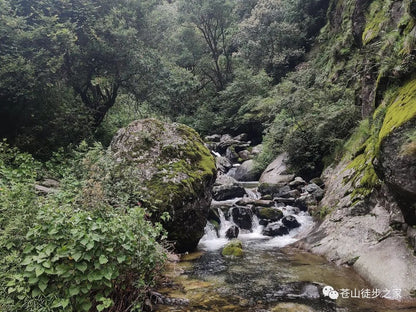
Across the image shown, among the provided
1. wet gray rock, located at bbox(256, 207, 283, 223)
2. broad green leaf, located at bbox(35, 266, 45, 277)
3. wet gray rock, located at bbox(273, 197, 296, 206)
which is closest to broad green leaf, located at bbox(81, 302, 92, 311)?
broad green leaf, located at bbox(35, 266, 45, 277)

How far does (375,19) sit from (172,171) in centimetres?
1126

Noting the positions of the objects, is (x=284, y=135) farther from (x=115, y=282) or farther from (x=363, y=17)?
(x=115, y=282)

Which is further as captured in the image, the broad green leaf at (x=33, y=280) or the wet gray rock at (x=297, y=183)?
the wet gray rock at (x=297, y=183)

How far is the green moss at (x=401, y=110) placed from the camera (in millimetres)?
5693

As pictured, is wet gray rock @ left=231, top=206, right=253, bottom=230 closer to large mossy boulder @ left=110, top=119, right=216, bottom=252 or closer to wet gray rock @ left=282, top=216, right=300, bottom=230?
wet gray rock @ left=282, top=216, right=300, bottom=230

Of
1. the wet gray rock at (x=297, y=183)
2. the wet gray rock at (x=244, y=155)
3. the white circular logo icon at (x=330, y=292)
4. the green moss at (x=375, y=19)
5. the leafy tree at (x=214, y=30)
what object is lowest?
the wet gray rock at (x=244, y=155)

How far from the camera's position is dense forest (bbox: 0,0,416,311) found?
12.0 ft

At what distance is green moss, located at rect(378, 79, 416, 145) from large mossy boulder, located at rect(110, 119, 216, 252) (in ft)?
16.1

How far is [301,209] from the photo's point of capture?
12.1 meters

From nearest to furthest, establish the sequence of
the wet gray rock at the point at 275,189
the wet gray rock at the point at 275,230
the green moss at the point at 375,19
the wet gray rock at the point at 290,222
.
Answer: the wet gray rock at the point at 275,230, the wet gray rock at the point at 290,222, the green moss at the point at 375,19, the wet gray rock at the point at 275,189

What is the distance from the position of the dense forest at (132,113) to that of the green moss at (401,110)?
48 mm

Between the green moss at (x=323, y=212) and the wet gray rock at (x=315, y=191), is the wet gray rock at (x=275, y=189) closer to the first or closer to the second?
the wet gray rock at (x=315, y=191)

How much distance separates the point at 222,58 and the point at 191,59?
13.8 ft

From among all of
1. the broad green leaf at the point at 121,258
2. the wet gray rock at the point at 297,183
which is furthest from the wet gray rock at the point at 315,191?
the broad green leaf at the point at 121,258
